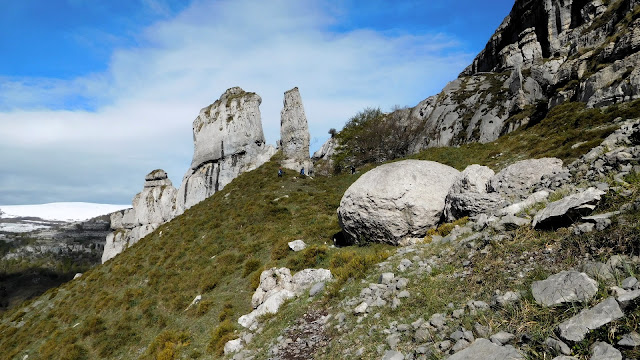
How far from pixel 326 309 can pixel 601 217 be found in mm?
6987

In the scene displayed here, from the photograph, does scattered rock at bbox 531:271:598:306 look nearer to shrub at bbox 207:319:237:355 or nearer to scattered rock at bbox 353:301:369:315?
scattered rock at bbox 353:301:369:315

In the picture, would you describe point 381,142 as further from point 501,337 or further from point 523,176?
point 501,337

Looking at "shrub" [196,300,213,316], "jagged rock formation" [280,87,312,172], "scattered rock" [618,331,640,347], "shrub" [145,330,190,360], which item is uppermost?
"jagged rock formation" [280,87,312,172]

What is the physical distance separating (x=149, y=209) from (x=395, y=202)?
85275mm

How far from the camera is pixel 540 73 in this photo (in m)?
47.4

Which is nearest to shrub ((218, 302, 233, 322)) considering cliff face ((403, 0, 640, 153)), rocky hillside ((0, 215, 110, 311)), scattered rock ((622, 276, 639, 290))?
scattered rock ((622, 276, 639, 290))

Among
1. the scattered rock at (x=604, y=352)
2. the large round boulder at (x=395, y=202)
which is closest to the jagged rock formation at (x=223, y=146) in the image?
the large round boulder at (x=395, y=202)

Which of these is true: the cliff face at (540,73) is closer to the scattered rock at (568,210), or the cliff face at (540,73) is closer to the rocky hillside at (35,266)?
the scattered rock at (568,210)

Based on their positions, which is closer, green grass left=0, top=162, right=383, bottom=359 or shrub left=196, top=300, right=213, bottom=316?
shrub left=196, top=300, right=213, bottom=316

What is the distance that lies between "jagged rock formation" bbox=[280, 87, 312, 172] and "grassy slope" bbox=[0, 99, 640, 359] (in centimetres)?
1119

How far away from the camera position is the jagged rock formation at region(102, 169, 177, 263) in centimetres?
8178

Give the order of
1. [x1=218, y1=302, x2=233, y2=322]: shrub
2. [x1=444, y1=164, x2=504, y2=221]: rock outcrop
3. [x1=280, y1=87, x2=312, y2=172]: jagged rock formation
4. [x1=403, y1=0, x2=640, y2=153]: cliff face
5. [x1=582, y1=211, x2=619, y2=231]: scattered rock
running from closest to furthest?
[x1=582, y1=211, x2=619, y2=231]: scattered rock
[x1=444, y1=164, x2=504, y2=221]: rock outcrop
[x1=218, y1=302, x2=233, y2=322]: shrub
[x1=403, y1=0, x2=640, y2=153]: cliff face
[x1=280, y1=87, x2=312, y2=172]: jagged rock formation

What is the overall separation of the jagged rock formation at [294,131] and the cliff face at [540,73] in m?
19.6

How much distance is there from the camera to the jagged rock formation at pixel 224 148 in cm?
5894
